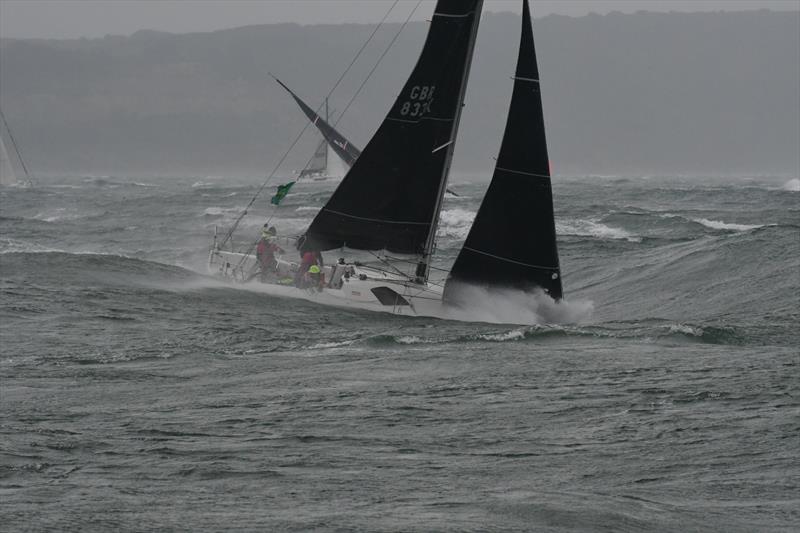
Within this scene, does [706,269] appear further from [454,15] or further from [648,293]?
[454,15]

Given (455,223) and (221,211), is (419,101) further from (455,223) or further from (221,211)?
(221,211)

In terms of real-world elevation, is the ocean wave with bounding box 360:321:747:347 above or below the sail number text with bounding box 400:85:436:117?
below

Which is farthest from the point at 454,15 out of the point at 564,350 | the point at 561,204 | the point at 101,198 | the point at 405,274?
the point at 101,198

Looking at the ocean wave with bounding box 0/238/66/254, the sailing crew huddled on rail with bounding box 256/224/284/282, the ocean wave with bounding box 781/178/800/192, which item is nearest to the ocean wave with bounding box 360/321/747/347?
the sailing crew huddled on rail with bounding box 256/224/284/282

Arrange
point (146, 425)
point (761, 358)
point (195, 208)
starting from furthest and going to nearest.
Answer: point (195, 208) < point (761, 358) < point (146, 425)

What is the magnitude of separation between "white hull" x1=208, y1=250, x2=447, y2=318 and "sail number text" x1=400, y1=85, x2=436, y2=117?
294 cm

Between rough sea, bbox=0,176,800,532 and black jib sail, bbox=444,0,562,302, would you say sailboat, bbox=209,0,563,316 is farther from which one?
rough sea, bbox=0,176,800,532

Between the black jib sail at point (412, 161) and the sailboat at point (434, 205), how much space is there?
2 centimetres

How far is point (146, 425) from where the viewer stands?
11.2m

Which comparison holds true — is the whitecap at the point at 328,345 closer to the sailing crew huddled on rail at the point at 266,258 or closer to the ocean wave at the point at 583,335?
the ocean wave at the point at 583,335

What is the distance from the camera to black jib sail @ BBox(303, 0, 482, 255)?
20906 mm

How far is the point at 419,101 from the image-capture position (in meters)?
21.4

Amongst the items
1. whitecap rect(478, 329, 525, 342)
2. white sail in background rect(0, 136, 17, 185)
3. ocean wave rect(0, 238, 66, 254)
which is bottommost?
ocean wave rect(0, 238, 66, 254)

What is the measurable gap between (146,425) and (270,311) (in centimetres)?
919
